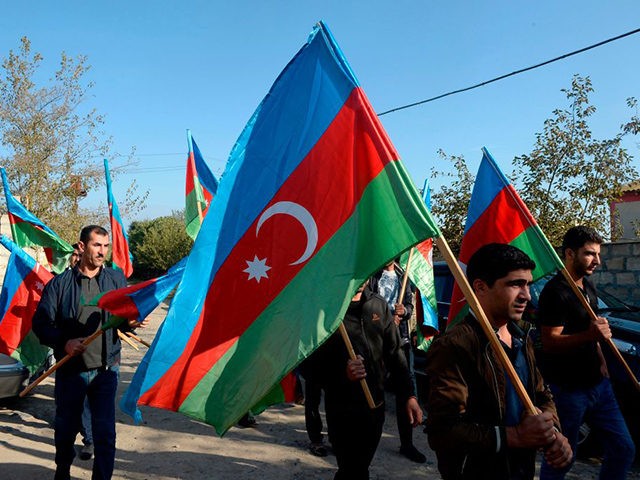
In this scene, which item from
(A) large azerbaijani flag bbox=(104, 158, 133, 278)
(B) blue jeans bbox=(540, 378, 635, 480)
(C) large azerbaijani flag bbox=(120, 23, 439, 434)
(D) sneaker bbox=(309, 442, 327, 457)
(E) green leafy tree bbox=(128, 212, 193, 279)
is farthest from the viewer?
(E) green leafy tree bbox=(128, 212, 193, 279)

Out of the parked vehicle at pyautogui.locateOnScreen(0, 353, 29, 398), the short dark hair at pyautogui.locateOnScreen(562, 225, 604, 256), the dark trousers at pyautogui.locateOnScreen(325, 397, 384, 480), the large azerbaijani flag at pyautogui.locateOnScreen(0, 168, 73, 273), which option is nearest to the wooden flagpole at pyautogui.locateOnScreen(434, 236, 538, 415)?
the dark trousers at pyautogui.locateOnScreen(325, 397, 384, 480)

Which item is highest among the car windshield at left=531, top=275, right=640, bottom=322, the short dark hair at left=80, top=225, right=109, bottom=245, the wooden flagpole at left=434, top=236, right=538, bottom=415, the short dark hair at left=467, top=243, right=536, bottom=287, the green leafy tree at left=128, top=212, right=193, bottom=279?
the green leafy tree at left=128, top=212, right=193, bottom=279

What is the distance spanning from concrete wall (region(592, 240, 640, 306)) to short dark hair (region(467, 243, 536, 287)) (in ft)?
25.0

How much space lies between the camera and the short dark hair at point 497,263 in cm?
218

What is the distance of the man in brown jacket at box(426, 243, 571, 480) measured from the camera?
192cm

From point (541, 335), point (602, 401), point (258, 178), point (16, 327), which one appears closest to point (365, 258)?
point (258, 178)

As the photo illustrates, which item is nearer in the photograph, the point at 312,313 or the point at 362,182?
the point at 312,313

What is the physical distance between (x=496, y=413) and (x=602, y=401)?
183 centimetres

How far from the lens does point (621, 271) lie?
902 centimetres

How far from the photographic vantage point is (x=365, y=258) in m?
A: 2.51

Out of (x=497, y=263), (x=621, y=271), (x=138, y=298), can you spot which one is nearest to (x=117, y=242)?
(x=138, y=298)

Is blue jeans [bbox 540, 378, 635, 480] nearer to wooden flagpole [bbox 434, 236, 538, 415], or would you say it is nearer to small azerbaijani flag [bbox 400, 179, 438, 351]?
wooden flagpole [bbox 434, 236, 538, 415]

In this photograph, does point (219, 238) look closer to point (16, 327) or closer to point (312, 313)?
point (312, 313)

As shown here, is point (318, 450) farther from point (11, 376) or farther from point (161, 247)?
point (161, 247)
